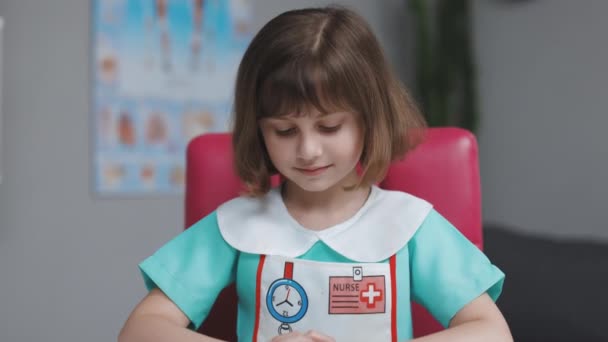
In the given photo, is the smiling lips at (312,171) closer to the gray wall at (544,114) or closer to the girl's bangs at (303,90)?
the girl's bangs at (303,90)

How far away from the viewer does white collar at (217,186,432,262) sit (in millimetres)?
963

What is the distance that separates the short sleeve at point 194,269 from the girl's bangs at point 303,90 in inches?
9.2

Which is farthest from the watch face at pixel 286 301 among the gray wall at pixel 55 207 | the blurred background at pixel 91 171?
the gray wall at pixel 55 207

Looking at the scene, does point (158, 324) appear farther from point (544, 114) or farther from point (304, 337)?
point (544, 114)

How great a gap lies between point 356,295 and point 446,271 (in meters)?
0.13

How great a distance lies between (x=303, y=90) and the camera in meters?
0.89

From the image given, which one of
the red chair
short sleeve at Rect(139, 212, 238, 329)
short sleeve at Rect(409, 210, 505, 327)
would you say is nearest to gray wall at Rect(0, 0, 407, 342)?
the red chair

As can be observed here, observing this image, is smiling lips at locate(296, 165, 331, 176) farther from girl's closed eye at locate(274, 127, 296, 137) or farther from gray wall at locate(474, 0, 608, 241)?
gray wall at locate(474, 0, 608, 241)

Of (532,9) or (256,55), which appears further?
(532,9)

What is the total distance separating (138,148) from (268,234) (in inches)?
53.3

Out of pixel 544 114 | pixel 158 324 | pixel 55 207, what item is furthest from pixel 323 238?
pixel 544 114

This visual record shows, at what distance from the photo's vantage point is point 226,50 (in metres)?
2.38

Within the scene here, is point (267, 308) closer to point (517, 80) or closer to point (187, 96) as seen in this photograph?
point (187, 96)

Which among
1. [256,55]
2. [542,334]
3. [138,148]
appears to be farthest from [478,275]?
[138,148]
